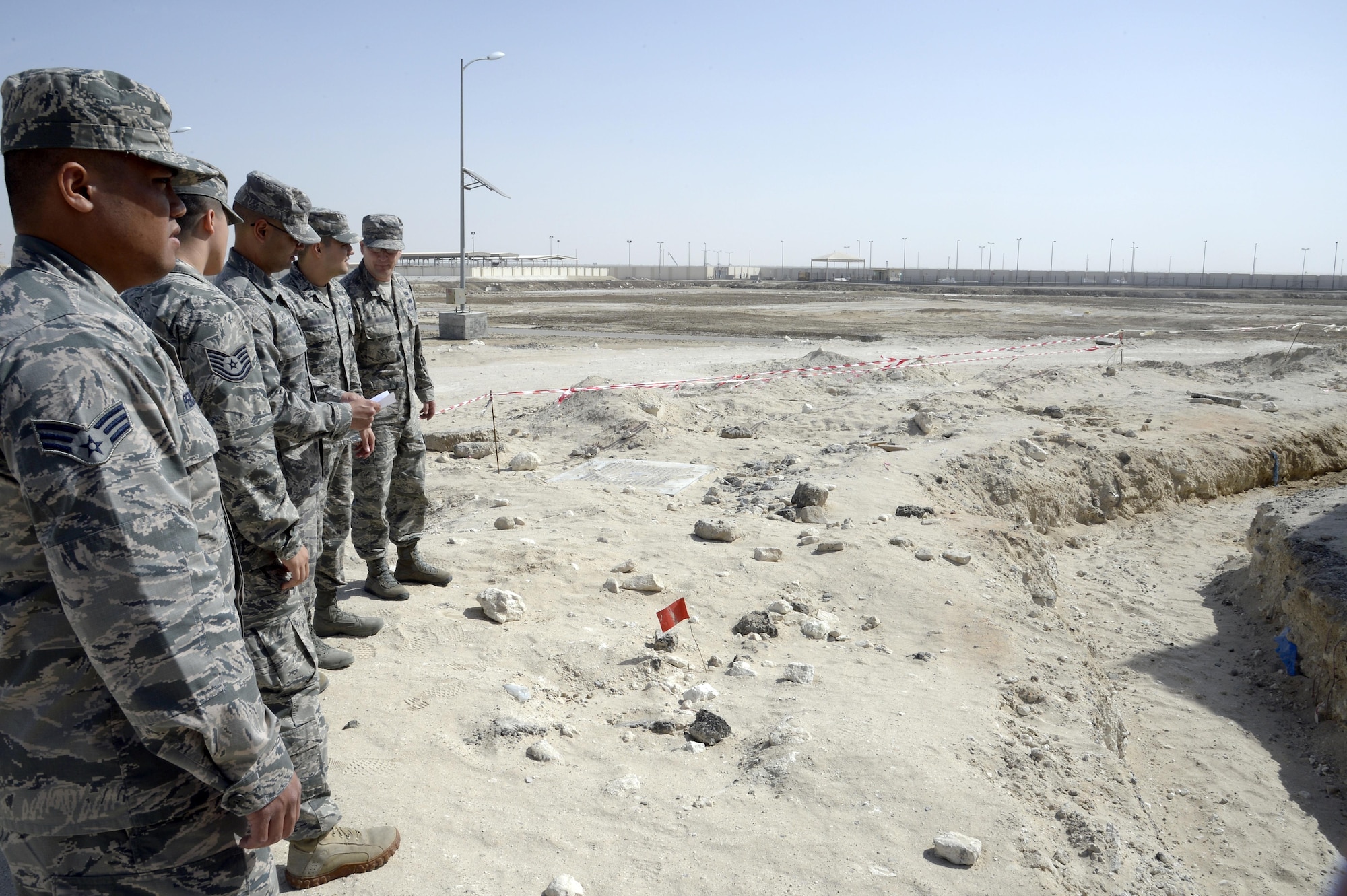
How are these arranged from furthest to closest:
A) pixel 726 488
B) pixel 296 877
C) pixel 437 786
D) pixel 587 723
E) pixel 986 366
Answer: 1. pixel 986 366
2. pixel 726 488
3. pixel 587 723
4. pixel 437 786
5. pixel 296 877

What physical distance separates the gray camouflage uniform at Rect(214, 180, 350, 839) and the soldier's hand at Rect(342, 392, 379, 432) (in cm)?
6

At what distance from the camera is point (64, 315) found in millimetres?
1388

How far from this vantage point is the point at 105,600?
134cm

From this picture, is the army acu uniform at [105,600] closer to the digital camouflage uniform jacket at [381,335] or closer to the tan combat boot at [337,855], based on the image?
the tan combat boot at [337,855]

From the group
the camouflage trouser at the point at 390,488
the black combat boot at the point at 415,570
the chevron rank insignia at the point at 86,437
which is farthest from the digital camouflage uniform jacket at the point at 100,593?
the black combat boot at the point at 415,570

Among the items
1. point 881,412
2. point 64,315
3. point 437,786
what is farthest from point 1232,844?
point 881,412

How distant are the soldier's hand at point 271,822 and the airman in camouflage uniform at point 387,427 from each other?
318 centimetres

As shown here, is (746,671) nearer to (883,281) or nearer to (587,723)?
(587,723)

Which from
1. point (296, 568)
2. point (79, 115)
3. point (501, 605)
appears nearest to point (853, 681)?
point (501, 605)

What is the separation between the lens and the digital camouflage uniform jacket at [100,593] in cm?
131

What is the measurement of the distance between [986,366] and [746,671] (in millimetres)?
13795

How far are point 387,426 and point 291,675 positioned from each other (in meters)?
2.34

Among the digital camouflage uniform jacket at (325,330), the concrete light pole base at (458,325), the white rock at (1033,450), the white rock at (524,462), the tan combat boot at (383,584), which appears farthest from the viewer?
the concrete light pole base at (458,325)

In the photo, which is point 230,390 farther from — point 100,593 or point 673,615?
point 673,615
